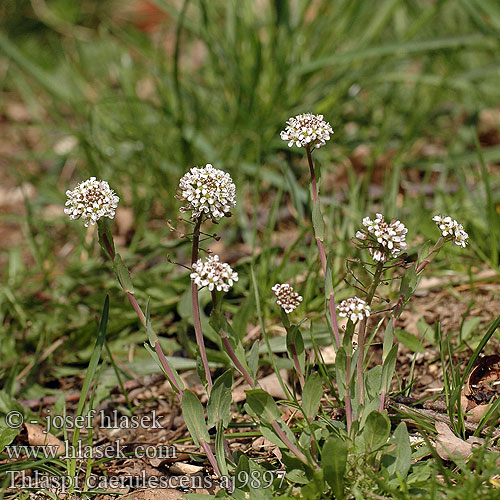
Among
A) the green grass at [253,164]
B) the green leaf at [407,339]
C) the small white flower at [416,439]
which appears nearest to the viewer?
the small white flower at [416,439]

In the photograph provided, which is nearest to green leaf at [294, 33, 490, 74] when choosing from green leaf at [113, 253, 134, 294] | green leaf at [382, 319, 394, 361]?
green leaf at [382, 319, 394, 361]

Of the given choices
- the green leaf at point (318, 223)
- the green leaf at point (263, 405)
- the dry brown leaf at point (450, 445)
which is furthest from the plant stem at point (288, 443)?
the green leaf at point (318, 223)

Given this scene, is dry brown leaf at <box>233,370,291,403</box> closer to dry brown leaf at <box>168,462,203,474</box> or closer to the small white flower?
dry brown leaf at <box>168,462,203,474</box>

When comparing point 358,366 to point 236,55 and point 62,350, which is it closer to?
point 62,350

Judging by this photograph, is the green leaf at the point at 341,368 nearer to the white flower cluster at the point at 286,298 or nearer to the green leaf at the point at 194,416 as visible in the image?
the white flower cluster at the point at 286,298

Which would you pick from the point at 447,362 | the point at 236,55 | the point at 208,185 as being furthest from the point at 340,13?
the point at 208,185

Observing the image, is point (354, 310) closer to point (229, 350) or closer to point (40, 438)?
point (229, 350)
